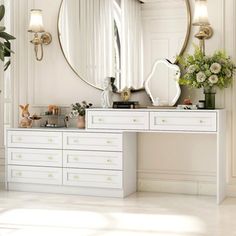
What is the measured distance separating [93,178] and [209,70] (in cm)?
151

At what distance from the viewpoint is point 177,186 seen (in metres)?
5.50

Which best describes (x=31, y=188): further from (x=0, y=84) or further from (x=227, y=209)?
(x=227, y=209)

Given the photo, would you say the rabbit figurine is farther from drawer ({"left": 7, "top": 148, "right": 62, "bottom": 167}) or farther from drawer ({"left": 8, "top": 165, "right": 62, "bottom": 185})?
drawer ({"left": 8, "top": 165, "right": 62, "bottom": 185})

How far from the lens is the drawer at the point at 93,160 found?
5.27m

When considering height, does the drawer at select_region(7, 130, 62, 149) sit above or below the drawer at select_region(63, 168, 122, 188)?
above

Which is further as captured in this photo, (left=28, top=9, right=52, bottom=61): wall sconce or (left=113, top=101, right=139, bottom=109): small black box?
(left=28, top=9, right=52, bottom=61): wall sconce

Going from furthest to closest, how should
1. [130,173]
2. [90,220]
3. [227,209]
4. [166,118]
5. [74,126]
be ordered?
[74,126] → [130,173] → [166,118] → [227,209] → [90,220]

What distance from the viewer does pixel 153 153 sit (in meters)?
5.61

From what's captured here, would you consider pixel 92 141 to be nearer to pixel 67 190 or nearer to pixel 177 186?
pixel 67 190

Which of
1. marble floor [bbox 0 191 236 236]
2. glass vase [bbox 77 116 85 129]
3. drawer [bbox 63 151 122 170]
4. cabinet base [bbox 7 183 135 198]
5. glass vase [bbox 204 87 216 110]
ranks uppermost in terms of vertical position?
glass vase [bbox 204 87 216 110]

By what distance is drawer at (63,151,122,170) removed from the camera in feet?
17.3

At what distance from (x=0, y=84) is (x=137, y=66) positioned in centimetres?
166

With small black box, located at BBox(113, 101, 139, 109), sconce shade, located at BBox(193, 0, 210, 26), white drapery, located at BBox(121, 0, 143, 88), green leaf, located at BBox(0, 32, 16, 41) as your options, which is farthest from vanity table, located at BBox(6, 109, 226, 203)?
green leaf, located at BBox(0, 32, 16, 41)

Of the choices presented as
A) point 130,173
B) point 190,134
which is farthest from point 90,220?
point 190,134
